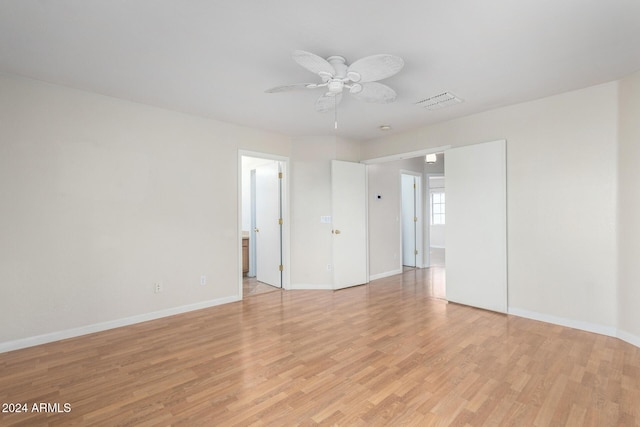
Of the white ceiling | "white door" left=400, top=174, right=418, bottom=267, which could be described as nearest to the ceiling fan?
the white ceiling

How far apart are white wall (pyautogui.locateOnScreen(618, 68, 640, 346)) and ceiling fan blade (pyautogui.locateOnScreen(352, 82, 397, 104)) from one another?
2.29 metres

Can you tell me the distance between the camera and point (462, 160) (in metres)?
4.12

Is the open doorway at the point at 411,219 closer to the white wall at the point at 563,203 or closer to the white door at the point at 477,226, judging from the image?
the white door at the point at 477,226

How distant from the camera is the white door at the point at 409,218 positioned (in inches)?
271

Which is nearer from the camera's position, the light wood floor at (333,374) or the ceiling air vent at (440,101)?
the light wood floor at (333,374)

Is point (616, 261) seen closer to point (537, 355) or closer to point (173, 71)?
point (537, 355)

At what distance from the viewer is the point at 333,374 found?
7.73ft

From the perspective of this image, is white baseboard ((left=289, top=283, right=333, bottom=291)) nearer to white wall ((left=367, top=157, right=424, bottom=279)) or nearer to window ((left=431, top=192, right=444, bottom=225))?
white wall ((left=367, top=157, right=424, bottom=279))

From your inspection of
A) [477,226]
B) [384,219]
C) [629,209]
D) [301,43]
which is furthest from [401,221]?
[301,43]

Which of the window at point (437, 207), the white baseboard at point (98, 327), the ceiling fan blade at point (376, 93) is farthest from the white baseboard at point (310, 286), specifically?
the window at point (437, 207)

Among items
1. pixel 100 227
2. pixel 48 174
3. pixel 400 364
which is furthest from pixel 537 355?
pixel 48 174

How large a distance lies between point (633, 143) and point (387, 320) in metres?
2.99

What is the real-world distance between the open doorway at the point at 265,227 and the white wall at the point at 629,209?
4.12m

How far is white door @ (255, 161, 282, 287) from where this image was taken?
522 cm
